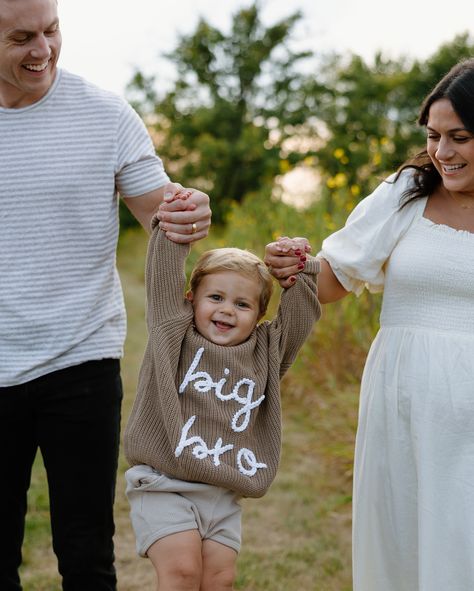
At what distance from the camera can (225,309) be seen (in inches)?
91.7

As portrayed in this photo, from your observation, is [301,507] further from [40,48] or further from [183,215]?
[40,48]

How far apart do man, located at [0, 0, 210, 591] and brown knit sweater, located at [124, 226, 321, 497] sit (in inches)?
6.9

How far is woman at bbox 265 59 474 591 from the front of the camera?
8.07 feet

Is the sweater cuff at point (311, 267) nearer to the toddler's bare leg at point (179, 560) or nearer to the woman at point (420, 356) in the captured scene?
the woman at point (420, 356)

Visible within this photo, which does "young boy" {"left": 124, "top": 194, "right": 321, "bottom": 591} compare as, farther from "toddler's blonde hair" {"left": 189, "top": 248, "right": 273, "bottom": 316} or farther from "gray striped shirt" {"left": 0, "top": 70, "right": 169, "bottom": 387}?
"gray striped shirt" {"left": 0, "top": 70, "right": 169, "bottom": 387}

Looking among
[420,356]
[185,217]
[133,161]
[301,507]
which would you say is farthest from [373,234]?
[301,507]

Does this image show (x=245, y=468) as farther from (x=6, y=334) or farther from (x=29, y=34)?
(x=29, y=34)

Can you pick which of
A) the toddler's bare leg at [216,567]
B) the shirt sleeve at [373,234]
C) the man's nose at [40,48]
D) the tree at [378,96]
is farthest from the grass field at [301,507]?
the tree at [378,96]

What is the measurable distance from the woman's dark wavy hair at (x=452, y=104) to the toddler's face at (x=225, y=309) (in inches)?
23.6

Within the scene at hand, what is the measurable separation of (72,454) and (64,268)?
1.78 ft

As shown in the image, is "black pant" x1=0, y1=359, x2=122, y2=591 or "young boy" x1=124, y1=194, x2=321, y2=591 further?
"black pant" x1=0, y1=359, x2=122, y2=591

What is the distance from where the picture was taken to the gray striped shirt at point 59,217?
2.44 meters

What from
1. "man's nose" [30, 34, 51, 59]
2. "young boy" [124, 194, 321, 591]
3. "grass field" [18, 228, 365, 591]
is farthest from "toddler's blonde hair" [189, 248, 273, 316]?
"grass field" [18, 228, 365, 591]

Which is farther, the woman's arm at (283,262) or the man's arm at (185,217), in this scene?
the woman's arm at (283,262)
